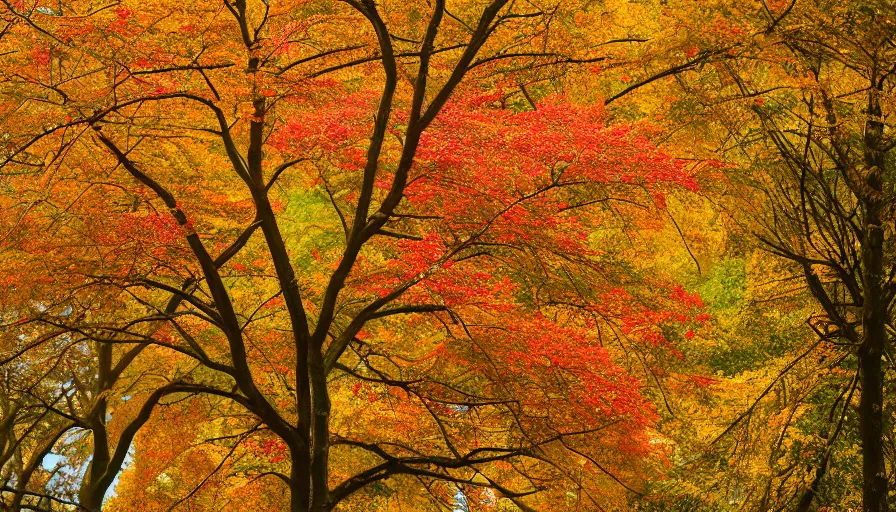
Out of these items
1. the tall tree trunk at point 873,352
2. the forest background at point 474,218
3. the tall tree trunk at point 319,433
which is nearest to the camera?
the tall tree trunk at point 873,352

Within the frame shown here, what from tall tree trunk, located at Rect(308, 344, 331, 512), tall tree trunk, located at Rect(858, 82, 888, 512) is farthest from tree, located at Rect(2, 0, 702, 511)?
tall tree trunk, located at Rect(858, 82, 888, 512)

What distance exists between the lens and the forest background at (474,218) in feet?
21.0

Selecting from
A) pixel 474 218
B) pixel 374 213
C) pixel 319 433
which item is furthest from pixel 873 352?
pixel 374 213

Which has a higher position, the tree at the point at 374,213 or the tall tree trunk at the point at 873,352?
the tree at the point at 374,213

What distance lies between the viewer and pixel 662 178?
7957 mm

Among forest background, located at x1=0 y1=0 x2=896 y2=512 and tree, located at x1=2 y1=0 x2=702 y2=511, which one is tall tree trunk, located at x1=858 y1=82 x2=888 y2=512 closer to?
forest background, located at x1=0 y1=0 x2=896 y2=512

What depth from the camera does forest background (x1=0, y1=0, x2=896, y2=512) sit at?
641cm

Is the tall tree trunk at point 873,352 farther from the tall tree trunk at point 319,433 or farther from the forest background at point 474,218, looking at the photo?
the tall tree trunk at point 319,433

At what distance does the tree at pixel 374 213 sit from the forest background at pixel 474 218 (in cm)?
4

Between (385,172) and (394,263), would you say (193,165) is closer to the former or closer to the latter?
(385,172)

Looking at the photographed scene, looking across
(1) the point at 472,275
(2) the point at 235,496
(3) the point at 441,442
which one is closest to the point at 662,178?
(1) the point at 472,275

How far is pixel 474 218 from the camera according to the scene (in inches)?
300

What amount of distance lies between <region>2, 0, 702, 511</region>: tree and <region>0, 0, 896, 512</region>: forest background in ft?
0.12

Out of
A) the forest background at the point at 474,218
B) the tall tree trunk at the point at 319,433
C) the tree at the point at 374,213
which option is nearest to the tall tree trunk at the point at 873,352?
the forest background at the point at 474,218
